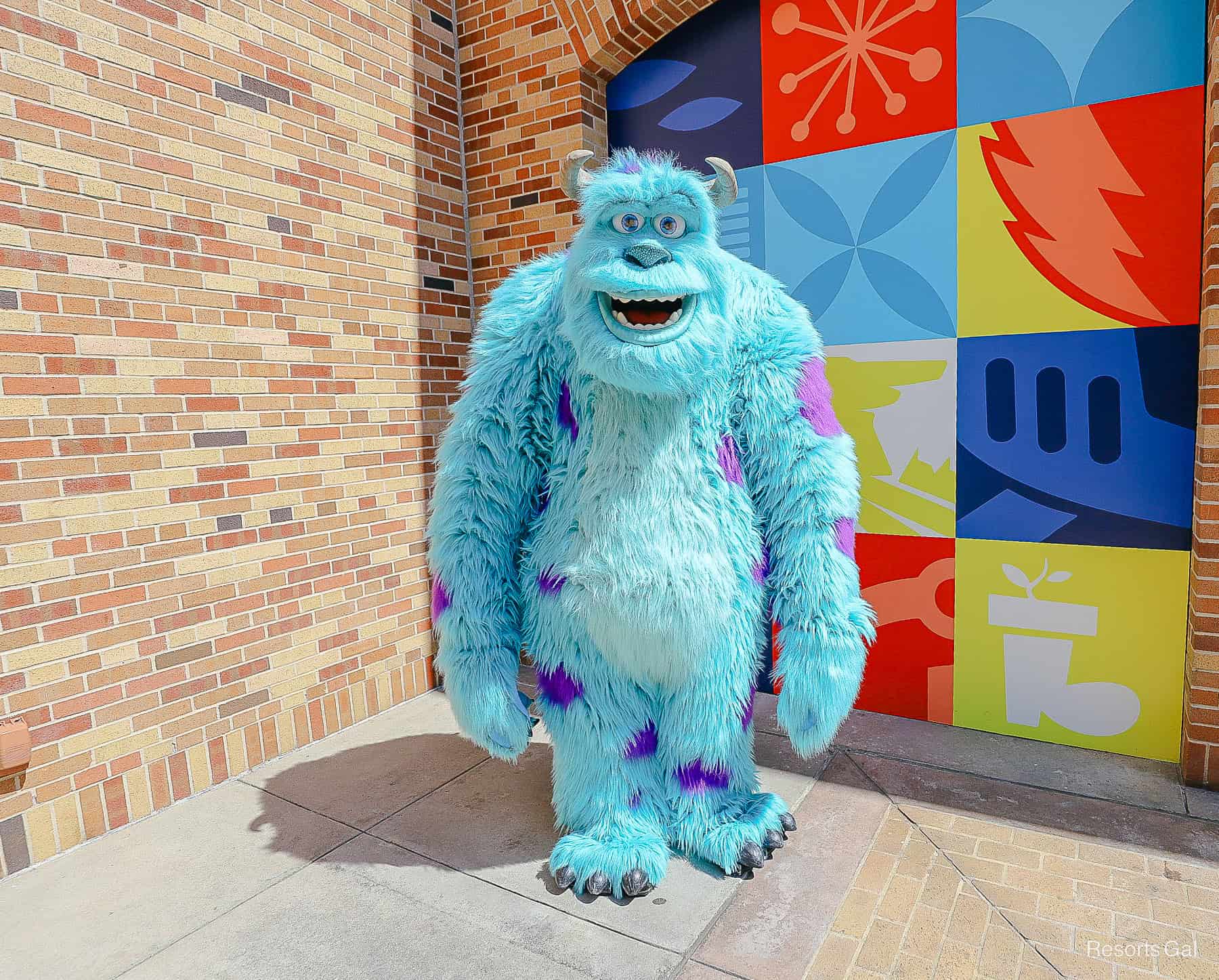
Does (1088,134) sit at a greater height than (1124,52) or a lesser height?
lesser

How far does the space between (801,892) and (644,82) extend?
130 inches

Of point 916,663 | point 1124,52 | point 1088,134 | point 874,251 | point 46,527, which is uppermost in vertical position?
point 1124,52

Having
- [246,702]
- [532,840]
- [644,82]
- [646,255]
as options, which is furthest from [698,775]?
[644,82]

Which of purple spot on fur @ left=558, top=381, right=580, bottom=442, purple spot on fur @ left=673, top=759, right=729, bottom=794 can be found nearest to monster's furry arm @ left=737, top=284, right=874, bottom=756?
purple spot on fur @ left=673, top=759, right=729, bottom=794

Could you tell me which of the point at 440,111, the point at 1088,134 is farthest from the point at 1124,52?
the point at 440,111

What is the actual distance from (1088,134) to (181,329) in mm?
3169

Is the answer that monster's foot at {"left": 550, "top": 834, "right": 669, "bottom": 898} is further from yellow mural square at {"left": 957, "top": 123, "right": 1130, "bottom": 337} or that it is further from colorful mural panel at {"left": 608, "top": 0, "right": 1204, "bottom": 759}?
yellow mural square at {"left": 957, "top": 123, "right": 1130, "bottom": 337}

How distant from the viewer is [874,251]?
3.04m

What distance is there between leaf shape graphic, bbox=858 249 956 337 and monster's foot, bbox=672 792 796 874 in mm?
1850

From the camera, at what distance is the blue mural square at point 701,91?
326 cm

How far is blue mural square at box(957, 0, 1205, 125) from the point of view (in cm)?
253

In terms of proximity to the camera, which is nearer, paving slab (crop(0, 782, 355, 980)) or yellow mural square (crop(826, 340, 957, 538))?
paving slab (crop(0, 782, 355, 980))

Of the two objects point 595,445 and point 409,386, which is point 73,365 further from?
point 595,445

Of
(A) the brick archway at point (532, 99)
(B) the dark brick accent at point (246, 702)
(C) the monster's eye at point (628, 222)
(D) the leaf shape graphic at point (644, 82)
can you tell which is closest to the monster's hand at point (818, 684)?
(C) the monster's eye at point (628, 222)
